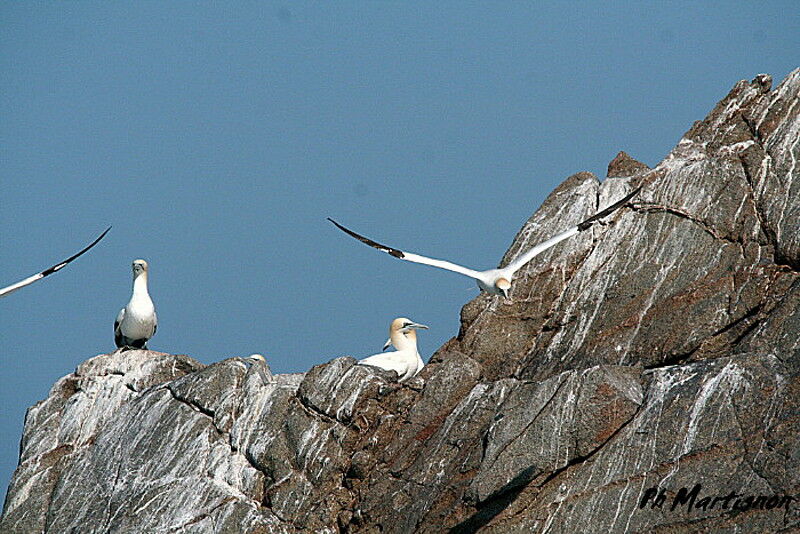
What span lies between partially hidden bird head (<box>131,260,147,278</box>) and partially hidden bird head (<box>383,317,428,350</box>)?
15.1ft

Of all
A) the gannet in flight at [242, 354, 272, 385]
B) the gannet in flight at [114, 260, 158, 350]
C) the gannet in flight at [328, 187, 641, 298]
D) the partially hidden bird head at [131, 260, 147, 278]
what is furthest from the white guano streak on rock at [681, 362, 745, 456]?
the partially hidden bird head at [131, 260, 147, 278]

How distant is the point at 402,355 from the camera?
61.2 ft

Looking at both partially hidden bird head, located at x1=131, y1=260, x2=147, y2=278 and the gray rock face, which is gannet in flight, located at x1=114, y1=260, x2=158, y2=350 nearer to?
partially hidden bird head, located at x1=131, y1=260, x2=147, y2=278

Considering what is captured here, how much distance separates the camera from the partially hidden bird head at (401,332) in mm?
19984

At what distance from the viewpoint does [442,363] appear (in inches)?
636

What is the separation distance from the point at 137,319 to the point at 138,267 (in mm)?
1088

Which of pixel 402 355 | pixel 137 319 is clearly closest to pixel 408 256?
pixel 402 355

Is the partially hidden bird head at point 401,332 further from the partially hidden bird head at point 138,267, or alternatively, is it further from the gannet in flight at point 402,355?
the partially hidden bird head at point 138,267

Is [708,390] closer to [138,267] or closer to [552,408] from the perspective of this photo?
[552,408]

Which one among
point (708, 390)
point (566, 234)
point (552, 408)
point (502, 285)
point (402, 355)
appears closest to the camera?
point (708, 390)

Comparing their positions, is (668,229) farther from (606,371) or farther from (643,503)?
(643,503)

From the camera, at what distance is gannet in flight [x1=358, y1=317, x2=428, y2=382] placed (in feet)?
58.9

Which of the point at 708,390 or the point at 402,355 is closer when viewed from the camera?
the point at 708,390

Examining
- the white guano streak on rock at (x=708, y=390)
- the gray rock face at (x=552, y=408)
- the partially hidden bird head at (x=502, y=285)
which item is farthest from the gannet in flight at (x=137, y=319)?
the white guano streak on rock at (x=708, y=390)
